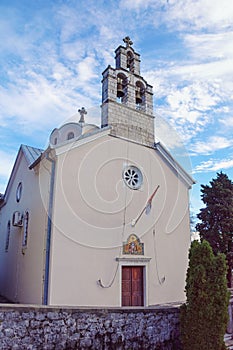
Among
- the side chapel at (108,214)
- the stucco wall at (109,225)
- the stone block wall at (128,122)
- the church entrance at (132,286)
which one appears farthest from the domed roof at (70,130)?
the church entrance at (132,286)

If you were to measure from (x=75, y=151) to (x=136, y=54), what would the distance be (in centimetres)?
560

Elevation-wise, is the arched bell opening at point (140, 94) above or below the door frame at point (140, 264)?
above

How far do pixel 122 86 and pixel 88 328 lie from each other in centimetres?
862

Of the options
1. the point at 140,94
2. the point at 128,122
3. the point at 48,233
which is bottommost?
the point at 48,233

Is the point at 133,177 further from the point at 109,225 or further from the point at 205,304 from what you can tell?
the point at 205,304

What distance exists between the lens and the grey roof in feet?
35.2

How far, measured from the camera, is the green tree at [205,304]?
16.6 ft

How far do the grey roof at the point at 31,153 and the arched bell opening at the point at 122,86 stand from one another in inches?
154

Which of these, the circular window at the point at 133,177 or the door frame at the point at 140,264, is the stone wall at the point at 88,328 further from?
the circular window at the point at 133,177

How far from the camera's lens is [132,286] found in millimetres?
8711

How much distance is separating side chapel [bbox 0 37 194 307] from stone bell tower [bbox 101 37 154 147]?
0.13ft

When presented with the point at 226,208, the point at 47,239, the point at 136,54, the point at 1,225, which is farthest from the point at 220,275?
the point at 1,225

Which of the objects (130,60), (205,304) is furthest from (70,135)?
(205,304)

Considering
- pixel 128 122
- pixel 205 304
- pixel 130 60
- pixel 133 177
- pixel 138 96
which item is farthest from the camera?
pixel 130 60
